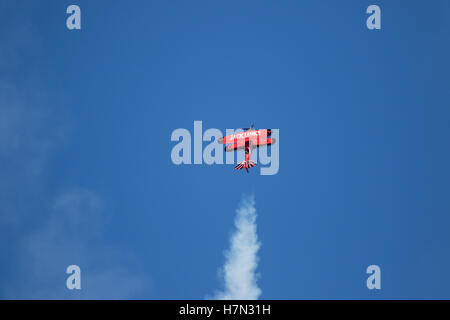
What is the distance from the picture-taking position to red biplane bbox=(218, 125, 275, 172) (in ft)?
325

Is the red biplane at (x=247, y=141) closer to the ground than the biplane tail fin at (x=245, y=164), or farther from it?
farther from it

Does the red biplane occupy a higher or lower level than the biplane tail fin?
higher

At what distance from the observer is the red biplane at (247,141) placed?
325ft

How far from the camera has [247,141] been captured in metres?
99.2

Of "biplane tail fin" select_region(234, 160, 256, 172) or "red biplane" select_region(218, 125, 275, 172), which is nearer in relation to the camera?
"red biplane" select_region(218, 125, 275, 172)

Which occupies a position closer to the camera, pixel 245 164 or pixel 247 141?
pixel 247 141

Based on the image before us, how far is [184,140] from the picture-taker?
114 metres

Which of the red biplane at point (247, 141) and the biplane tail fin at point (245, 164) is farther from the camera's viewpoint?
the biplane tail fin at point (245, 164)

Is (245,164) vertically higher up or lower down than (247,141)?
lower down
